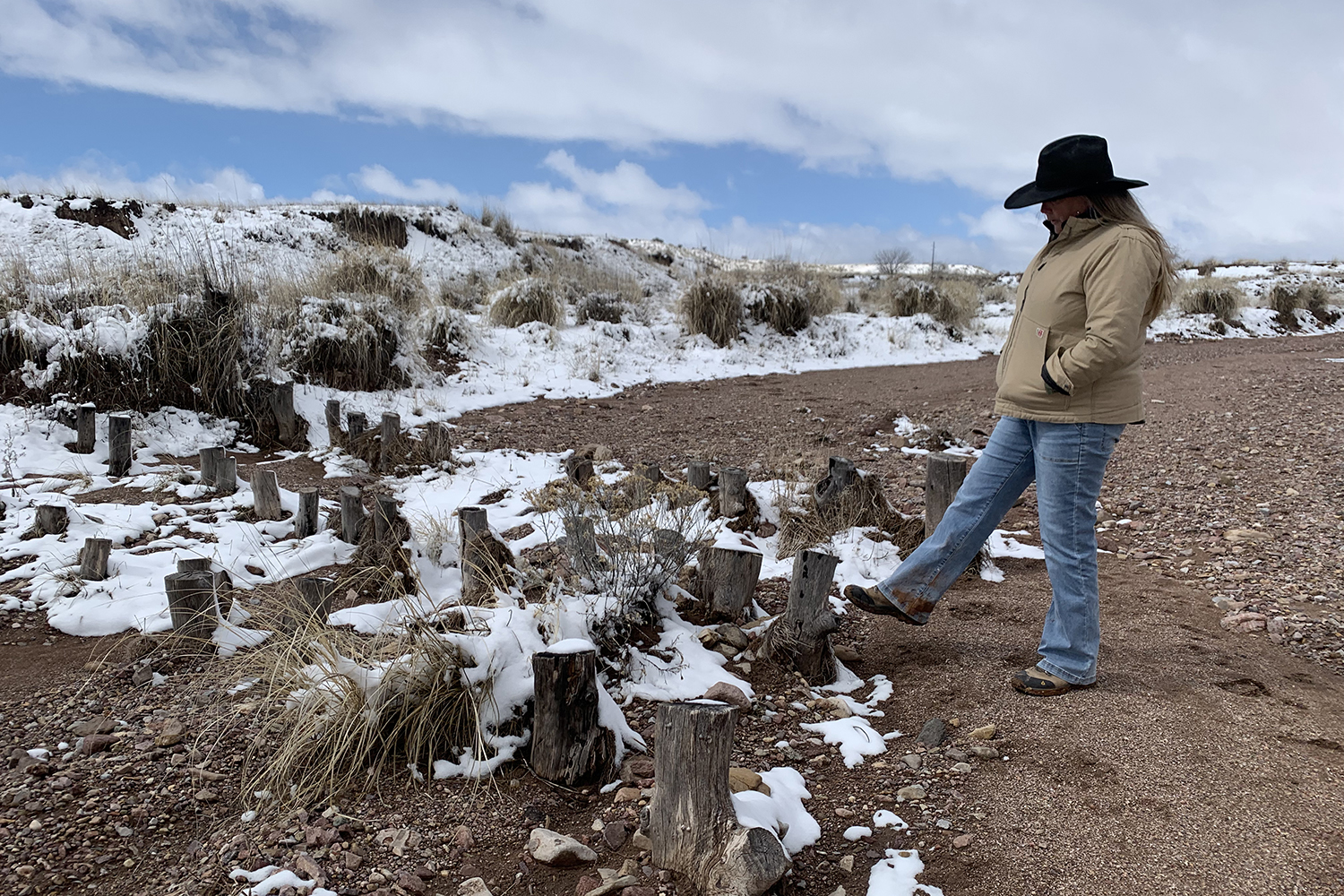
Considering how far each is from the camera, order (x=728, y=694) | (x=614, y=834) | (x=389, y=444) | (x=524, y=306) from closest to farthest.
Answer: (x=614, y=834)
(x=728, y=694)
(x=389, y=444)
(x=524, y=306)

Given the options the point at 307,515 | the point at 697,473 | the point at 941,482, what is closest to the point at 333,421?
the point at 307,515

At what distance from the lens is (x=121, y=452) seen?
17.6ft

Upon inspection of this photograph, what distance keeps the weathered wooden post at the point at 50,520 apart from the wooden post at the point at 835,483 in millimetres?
3856

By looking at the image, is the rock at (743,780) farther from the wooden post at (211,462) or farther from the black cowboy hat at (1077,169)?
the wooden post at (211,462)

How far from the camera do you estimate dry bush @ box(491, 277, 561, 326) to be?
1141 cm

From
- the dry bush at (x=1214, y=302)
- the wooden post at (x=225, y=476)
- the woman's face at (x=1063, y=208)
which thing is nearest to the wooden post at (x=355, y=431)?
the wooden post at (x=225, y=476)

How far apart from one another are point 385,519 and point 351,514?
0.47 metres

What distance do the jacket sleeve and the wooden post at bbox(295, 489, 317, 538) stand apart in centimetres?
357

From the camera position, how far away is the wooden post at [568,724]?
226cm

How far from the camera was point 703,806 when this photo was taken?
1909mm

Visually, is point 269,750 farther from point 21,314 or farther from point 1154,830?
point 21,314

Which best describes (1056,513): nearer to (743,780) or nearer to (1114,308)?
(1114,308)

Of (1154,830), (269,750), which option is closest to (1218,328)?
(1154,830)

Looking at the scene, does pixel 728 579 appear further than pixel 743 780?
Yes
